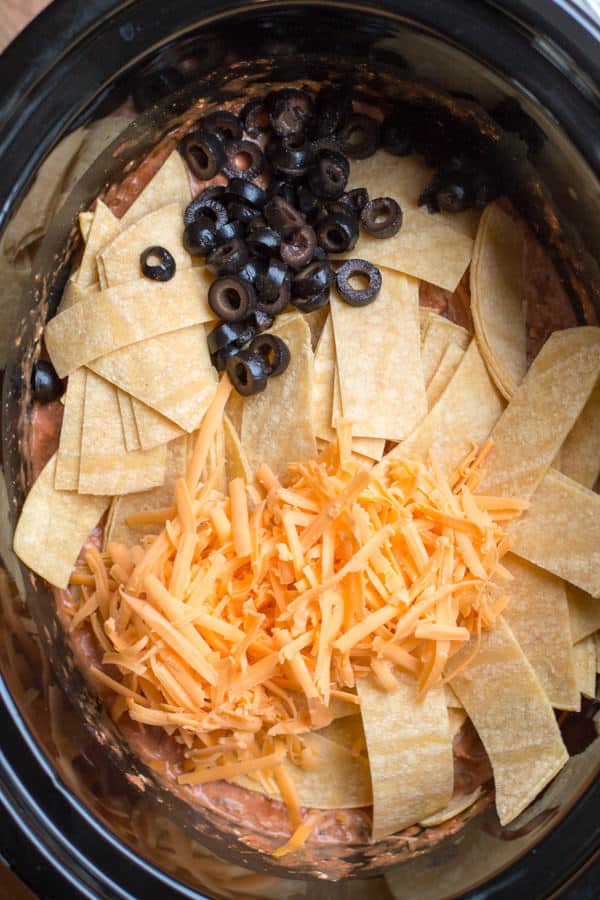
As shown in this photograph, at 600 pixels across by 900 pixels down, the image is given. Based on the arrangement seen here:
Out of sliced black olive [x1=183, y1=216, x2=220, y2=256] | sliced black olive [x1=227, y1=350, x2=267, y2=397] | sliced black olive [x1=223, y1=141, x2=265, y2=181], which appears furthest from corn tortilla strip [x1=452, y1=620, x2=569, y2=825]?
sliced black olive [x1=223, y1=141, x2=265, y2=181]

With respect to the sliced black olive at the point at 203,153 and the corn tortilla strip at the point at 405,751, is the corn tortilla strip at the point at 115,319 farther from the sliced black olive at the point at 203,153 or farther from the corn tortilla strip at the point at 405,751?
the corn tortilla strip at the point at 405,751

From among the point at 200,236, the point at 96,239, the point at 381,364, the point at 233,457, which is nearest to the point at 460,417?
the point at 381,364

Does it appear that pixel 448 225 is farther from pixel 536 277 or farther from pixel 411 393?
pixel 411 393

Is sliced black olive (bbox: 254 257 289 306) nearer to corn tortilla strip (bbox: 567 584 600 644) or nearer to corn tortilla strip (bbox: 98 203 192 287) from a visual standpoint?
corn tortilla strip (bbox: 98 203 192 287)

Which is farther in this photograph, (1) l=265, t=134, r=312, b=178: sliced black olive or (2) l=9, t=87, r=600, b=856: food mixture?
(1) l=265, t=134, r=312, b=178: sliced black olive

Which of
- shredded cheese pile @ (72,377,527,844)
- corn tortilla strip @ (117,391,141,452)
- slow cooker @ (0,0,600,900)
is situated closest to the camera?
slow cooker @ (0,0,600,900)

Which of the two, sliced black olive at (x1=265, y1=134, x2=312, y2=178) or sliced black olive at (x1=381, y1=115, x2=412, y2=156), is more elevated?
sliced black olive at (x1=265, y1=134, x2=312, y2=178)
